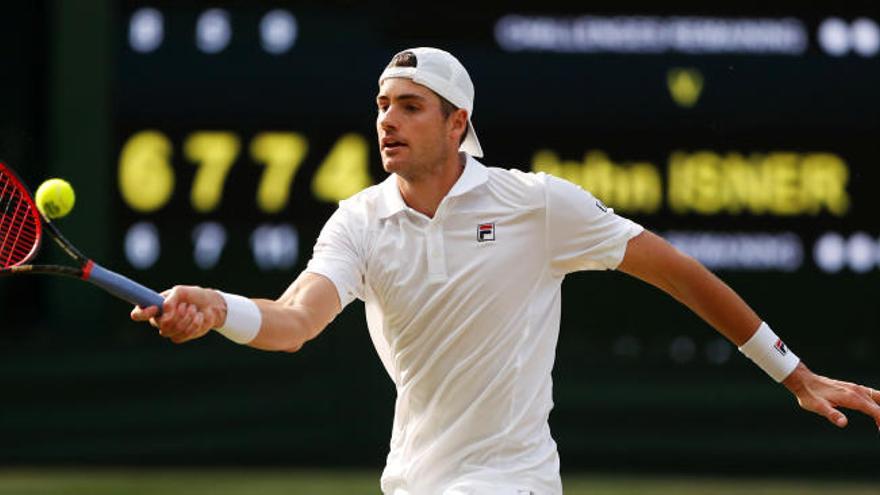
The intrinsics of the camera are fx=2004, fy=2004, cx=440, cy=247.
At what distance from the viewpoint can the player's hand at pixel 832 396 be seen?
18.0 feet

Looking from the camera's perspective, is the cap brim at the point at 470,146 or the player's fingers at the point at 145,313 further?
the cap brim at the point at 470,146

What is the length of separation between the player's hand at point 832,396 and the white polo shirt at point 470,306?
63 centimetres

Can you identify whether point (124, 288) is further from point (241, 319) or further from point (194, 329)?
point (241, 319)

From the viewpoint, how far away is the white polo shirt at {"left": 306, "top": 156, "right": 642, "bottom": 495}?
5359 mm

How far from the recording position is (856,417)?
33.9 ft

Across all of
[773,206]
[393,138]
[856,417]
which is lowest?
[856,417]

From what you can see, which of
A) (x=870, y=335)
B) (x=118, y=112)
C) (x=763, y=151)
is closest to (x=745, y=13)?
(x=763, y=151)

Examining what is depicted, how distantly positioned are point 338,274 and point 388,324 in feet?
0.93

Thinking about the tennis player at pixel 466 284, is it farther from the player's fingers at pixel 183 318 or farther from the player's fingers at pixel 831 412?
the player's fingers at pixel 183 318

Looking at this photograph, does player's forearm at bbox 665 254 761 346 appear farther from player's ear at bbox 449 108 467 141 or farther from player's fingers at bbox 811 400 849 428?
player's ear at bbox 449 108 467 141

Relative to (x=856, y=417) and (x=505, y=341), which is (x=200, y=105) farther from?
(x=505, y=341)

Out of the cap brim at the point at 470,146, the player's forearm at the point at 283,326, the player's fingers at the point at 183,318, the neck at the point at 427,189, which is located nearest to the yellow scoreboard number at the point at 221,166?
the cap brim at the point at 470,146

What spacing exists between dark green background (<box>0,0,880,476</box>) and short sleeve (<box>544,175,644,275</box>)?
4.30 metres

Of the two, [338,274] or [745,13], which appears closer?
[338,274]
